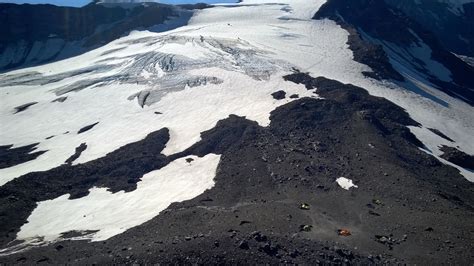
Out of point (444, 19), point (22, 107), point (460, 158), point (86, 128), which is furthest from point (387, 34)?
point (444, 19)

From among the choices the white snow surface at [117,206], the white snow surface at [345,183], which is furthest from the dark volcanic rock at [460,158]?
the white snow surface at [117,206]

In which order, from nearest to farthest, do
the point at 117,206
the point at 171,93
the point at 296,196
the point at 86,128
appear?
the point at 296,196 → the point at 117,206 → the point at 86,128 → the point at 171,93

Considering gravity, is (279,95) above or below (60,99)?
above

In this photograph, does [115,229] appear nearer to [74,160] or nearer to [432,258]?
[74,160]

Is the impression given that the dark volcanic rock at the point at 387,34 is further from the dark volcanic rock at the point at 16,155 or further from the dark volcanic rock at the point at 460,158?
the dark volcanic rock at the point at 16,155

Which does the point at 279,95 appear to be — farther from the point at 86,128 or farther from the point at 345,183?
the point at 345,183

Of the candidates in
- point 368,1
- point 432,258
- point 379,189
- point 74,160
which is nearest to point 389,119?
point 379,189
